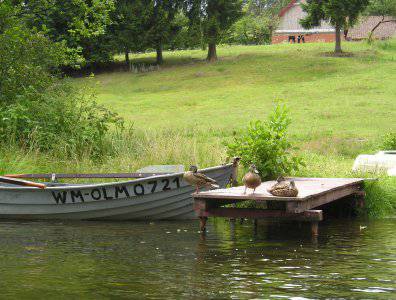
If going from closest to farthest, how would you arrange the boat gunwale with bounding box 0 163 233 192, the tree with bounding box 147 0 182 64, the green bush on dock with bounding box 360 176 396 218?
the boat gunwale with bounding box 0 163 233 192
the green bush on dock with bounding box 360 176 396 218
the tree with bounding box 147 0 182 64

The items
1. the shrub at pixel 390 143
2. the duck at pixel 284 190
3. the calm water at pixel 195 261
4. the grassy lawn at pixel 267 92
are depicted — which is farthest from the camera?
the grassy lawn at pixel 267 92

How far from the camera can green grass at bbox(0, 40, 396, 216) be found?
19.9 meters

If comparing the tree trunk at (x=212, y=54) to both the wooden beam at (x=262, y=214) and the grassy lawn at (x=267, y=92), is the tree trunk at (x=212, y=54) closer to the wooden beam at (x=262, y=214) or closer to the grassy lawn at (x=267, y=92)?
the grassy lawn at (x=267, y=92)

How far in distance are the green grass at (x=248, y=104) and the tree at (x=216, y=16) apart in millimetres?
2220

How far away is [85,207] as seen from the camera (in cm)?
1656

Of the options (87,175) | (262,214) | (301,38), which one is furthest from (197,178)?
(301,38)

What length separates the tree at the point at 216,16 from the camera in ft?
179

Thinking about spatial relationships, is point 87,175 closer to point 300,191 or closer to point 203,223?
point 203,223

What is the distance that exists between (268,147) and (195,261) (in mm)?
5872

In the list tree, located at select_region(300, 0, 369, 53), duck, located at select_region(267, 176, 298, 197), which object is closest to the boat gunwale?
duck, located at select_region(267, 176, 298, 197)

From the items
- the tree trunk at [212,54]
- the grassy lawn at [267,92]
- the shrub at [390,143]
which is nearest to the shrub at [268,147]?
the shrub at [390,143]

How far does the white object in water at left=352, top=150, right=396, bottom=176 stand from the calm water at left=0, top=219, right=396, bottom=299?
3082mm

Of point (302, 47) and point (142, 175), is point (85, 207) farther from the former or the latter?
point (302, 47)

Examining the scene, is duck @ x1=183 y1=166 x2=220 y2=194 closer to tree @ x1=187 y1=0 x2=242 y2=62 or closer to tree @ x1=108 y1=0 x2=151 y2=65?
tree @ x1=108 y1=0 x2=151 y2=65
